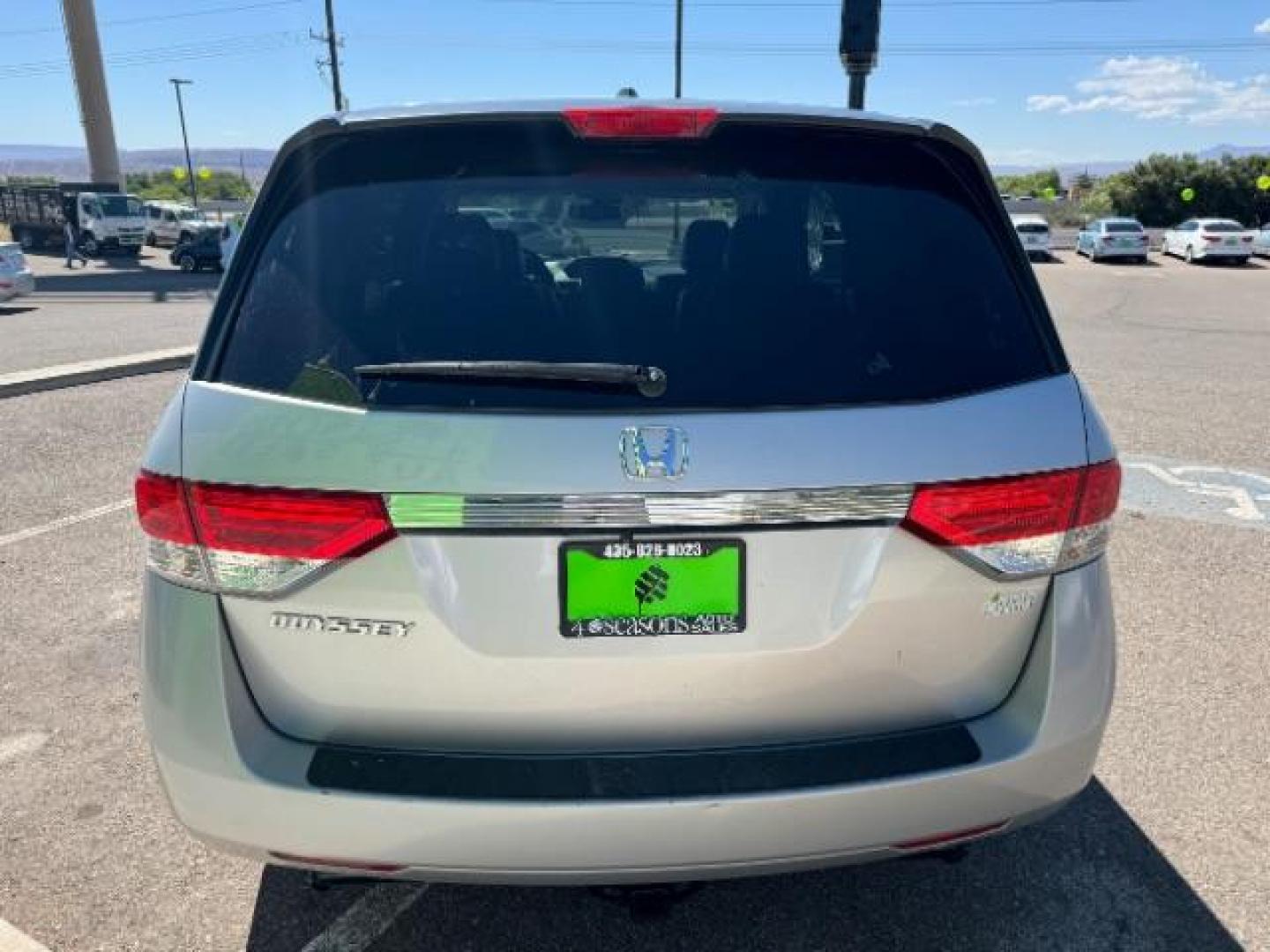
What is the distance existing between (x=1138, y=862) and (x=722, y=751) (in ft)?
5.12

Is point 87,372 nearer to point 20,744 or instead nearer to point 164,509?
point 20,744

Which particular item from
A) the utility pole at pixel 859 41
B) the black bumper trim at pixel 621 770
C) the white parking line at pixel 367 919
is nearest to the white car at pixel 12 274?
the utility pole at pixel 859 41

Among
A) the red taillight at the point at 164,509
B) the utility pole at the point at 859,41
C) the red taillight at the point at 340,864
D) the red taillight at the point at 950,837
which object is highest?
the utility pole at the point at 859,41

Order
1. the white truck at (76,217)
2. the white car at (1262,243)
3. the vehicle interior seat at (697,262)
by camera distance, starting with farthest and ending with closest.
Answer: the white truck at (76,217) < the white car at (1262,243) < the vehicle interior seat at (697,262)

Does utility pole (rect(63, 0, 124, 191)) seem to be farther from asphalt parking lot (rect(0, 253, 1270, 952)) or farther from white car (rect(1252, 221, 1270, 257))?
asphalt parking lot (rect(0, 253, 1270, 952))

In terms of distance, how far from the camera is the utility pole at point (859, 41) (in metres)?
7.20

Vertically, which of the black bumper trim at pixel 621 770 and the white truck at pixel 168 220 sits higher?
the black bumper trim at pixel 621 770

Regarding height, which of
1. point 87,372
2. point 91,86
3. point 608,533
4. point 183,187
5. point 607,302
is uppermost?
point 91,86

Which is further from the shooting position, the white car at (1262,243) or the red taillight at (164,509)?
the white car at (1262,243)

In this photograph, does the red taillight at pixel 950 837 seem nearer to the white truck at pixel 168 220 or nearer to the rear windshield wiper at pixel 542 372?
the rear windshield wiper at pixel 542 372

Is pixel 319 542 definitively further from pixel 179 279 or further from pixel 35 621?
pixel 179 279

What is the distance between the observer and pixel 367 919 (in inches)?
97.5

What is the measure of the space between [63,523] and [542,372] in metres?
4.74

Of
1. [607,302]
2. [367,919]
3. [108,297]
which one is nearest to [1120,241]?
[108,297]
